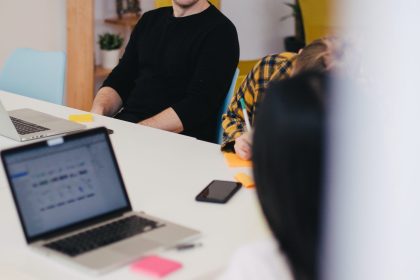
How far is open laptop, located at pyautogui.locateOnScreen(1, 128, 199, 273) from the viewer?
1.40 meters

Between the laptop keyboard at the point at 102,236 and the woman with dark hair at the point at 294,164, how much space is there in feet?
2.23

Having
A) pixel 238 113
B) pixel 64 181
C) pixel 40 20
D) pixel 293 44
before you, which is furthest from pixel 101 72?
pixel 64 181

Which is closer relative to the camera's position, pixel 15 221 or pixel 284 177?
pixel 284 177

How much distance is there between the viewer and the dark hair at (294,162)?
74 cm

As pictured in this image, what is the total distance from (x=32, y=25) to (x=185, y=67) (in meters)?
1.80

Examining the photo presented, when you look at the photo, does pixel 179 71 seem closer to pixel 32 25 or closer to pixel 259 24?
pixel 32 25

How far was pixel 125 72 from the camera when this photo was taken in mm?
3105

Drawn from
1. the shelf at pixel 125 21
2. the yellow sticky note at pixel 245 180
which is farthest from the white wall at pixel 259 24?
the yellow sticky note at pixel 245 180

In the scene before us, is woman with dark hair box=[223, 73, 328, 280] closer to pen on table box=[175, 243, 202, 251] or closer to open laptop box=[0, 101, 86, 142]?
pen on table box=[175, 243, 202, 251]

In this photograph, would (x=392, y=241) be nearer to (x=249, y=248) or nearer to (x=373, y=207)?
(x=373, y=207)

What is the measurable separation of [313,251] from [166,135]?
1.55 meters

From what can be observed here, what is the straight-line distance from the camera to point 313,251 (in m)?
0.76

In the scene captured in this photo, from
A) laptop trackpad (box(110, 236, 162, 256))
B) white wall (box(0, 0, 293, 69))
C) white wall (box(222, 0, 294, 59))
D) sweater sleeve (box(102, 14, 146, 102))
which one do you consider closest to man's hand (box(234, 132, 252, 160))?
laptop trackpad (box(110, 236, 162, 256))

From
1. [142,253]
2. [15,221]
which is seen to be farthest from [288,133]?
[15,221]
